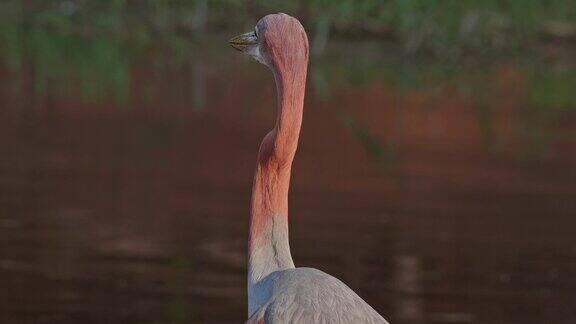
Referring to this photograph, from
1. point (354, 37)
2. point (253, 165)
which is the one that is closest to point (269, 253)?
point (253, 165)

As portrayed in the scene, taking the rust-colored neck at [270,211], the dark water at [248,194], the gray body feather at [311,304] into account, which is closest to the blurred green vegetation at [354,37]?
the dark water at [248,194]

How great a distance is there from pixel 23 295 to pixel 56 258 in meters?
1.01

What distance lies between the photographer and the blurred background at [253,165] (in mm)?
10227

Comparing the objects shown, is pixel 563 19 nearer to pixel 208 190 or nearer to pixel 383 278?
pixel 208 190

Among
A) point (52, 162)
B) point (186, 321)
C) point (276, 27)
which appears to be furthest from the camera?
point (52, 162)

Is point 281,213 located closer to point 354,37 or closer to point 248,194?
point 248,194

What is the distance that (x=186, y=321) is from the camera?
9.16 metres

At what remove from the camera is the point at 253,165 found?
576 inches

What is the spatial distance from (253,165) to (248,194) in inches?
59.4

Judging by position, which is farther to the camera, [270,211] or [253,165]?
[253,165]

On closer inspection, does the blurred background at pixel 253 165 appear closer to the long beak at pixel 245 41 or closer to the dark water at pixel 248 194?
the dark water at pixel 248 194

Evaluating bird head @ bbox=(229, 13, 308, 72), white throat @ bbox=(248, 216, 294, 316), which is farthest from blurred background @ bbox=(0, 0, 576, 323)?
bird head @ bbox=(229, 13, 308, 72)

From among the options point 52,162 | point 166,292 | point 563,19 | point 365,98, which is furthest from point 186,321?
point 563,19

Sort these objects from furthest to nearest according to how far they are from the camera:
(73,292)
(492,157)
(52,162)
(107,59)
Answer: (107,59)
(492,157)
(52,162)
(73,292)
